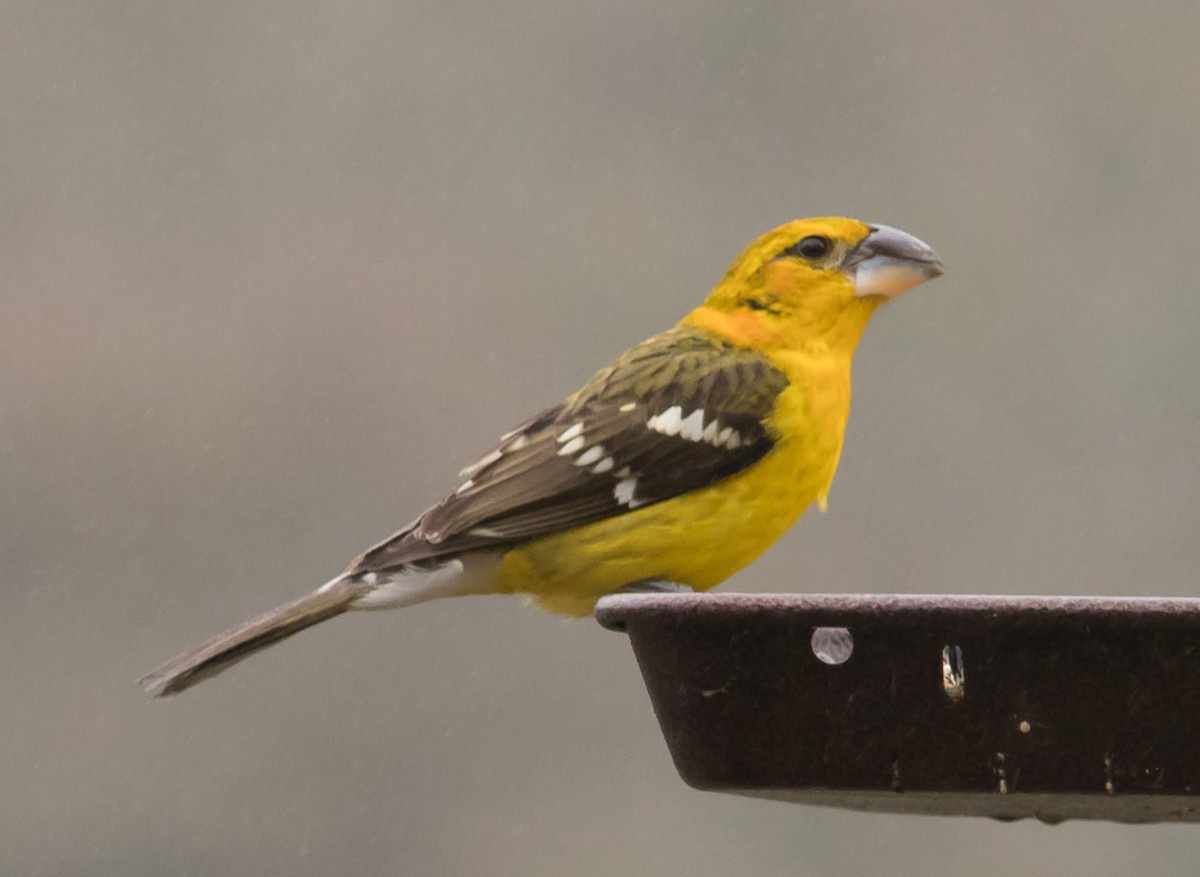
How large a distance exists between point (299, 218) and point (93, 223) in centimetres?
389

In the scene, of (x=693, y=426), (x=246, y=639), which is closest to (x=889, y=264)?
(x=693, y=426)

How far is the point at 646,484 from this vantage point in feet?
14.4

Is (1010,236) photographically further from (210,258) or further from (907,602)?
(907,602)

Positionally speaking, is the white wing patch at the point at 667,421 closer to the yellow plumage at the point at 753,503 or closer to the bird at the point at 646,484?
the bird at the point at 646,484

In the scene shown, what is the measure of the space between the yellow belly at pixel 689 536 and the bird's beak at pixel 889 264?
0.36 m

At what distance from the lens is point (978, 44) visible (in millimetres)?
42938

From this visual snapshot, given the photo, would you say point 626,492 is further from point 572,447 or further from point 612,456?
point 572,447

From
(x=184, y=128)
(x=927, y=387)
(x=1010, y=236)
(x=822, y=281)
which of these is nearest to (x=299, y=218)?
(x=184, y=128)

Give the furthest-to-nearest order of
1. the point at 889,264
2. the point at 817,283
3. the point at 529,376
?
the point at 529,376 < the point at 817,283 < the point at 889,264

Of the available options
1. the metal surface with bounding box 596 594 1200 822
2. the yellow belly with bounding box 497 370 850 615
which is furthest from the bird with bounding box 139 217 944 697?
the metal surface with bounding box 596 594 1200 822

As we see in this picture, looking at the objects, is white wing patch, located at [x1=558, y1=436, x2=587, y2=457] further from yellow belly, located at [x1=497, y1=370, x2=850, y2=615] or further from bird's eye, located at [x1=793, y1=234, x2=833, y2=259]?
bird's eye, located at [x1=793, y1=234, x2=833, y2=259]

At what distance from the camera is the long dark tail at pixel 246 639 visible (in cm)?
416

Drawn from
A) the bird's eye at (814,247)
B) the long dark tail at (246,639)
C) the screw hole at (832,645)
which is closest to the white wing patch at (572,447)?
the long dark tail at (246,639)

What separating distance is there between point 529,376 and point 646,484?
23698 millimetres
